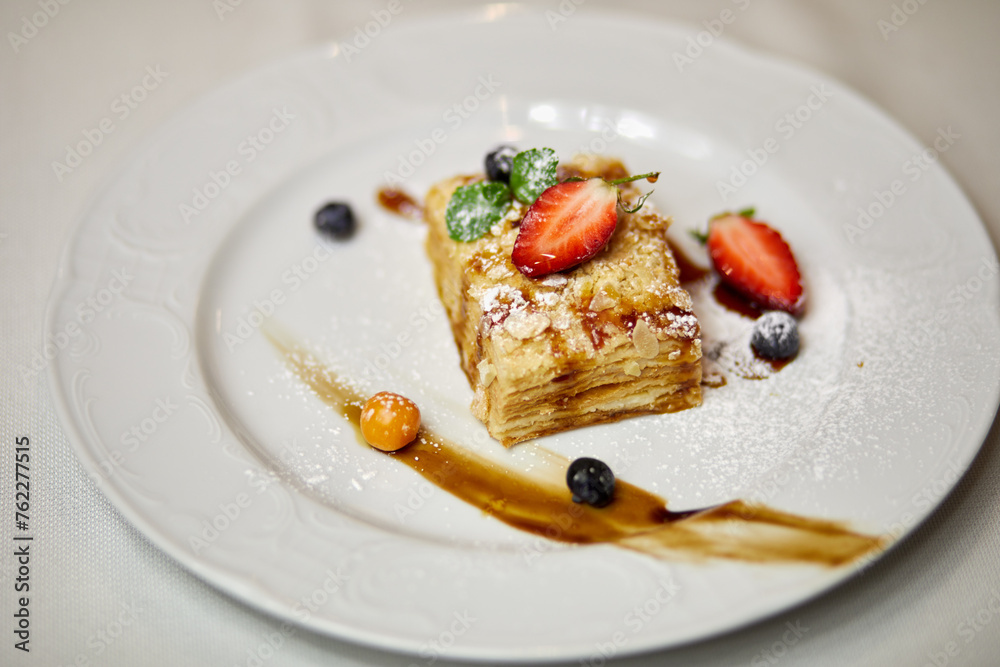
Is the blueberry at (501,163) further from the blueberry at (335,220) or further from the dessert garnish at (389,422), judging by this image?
the dessert garnish at (389,422)

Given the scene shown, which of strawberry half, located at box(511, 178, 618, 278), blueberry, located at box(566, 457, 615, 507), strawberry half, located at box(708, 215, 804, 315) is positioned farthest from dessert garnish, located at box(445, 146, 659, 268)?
blueberry, located at box(566, 457, 615, 507)

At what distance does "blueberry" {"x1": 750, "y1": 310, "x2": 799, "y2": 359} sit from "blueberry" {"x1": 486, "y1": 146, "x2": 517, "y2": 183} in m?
1.14

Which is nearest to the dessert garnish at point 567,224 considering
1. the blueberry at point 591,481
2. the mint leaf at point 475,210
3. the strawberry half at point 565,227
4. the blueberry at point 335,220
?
the strawberry half at point 565,227

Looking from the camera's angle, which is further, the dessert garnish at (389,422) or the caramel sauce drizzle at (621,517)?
the dessert garnish at (389,422)

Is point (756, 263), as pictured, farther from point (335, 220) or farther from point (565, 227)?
point (335, 220)

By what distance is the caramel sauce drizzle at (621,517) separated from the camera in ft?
7.42

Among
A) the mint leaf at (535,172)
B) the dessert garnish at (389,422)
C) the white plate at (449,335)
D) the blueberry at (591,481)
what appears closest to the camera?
the white plate at (449,335)

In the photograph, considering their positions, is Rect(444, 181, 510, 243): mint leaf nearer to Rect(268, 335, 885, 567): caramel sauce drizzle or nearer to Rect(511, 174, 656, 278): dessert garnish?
Rect(511, 174, 656, 278): dessert garnish

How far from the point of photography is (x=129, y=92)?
411 cm

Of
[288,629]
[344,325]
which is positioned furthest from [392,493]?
[344,325]

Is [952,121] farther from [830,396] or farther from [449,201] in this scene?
[449,201]

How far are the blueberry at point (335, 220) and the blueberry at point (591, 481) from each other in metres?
1.57

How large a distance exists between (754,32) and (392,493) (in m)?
3.34

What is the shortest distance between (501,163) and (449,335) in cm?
72
